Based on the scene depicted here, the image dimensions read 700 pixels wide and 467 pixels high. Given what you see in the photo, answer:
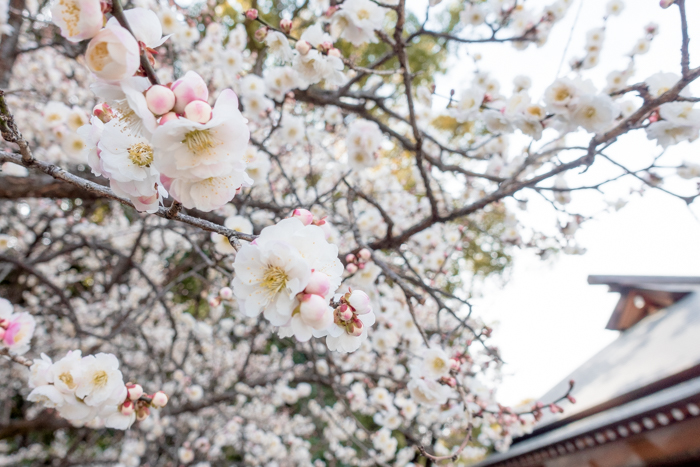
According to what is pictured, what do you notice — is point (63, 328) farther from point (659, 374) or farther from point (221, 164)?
point (659, 374)

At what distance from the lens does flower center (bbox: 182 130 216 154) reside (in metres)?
0.54

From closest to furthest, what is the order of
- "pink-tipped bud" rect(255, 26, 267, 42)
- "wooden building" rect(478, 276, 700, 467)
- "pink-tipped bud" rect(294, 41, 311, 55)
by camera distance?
"pink-tipped bud" rect(294, 41, 311, 55), "pink-tipped bud" rect(255, 26, 267, 42), "wooden building" rect(478, 276, 700, 467)

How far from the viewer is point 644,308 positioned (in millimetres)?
4617

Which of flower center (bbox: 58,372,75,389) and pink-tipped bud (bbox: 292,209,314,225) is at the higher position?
flower center (bbox: 58,372,75,389)

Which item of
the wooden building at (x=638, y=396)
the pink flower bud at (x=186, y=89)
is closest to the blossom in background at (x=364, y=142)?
the pink flower bud at (x=186, y=89)

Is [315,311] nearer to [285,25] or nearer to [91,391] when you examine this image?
[91,391]

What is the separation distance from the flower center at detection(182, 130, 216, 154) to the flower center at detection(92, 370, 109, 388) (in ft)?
2.88

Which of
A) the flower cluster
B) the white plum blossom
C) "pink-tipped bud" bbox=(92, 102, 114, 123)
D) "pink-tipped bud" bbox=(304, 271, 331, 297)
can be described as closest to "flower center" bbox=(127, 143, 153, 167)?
"pink-tipped bud" bbox=(92, 102, 114, 123)

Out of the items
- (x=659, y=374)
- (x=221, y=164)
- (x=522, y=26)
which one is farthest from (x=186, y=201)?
(x=659, y=374)

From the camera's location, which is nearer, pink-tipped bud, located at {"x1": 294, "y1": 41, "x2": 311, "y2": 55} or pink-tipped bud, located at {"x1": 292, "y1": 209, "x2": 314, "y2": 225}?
pink-tipped bud, located at {"x1": 292, "y1": 209, "x2": 314, "y2": 225}

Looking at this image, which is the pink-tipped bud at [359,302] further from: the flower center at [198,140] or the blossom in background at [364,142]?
the blossom in background at [364,142]

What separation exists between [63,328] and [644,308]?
706 centimetres

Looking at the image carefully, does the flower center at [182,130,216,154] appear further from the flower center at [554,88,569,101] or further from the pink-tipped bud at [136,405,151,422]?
the flower center at [554,88,569,101]

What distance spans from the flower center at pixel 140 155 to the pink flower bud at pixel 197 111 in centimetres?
15
